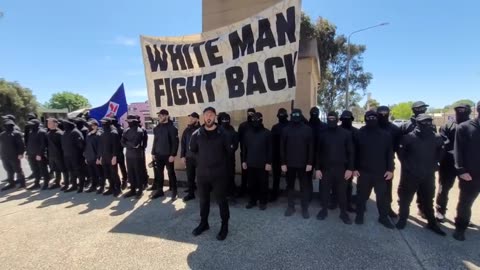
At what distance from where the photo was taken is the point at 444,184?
4.92m

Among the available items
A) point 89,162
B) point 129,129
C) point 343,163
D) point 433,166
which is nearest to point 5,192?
point 89,162

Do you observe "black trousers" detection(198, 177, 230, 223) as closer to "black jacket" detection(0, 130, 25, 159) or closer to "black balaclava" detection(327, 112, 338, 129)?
"black balaclava" detection(327, 112, 338, 129)

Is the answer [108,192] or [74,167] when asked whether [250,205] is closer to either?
[108,192]

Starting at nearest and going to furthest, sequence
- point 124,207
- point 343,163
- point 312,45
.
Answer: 1. point 343,163
2. point 124,207
3. point 312,45

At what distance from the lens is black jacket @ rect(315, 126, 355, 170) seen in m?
4.76

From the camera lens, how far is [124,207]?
583 centimetres

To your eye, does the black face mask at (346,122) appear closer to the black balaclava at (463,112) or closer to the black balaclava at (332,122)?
the black balaclava at (332,122)

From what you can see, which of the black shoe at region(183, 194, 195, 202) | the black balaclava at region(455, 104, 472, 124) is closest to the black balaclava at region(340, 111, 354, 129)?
the black balaclava at region(455, 104, 472, 124)

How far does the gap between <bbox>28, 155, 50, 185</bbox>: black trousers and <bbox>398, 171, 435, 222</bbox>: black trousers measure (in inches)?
327

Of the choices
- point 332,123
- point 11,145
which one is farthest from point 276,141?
point 11,145

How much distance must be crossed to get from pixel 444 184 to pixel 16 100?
1200 inches

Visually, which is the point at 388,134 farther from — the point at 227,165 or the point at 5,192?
the point at 5,192

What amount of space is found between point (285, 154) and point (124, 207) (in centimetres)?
344

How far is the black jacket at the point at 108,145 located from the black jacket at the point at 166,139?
1.12 m
